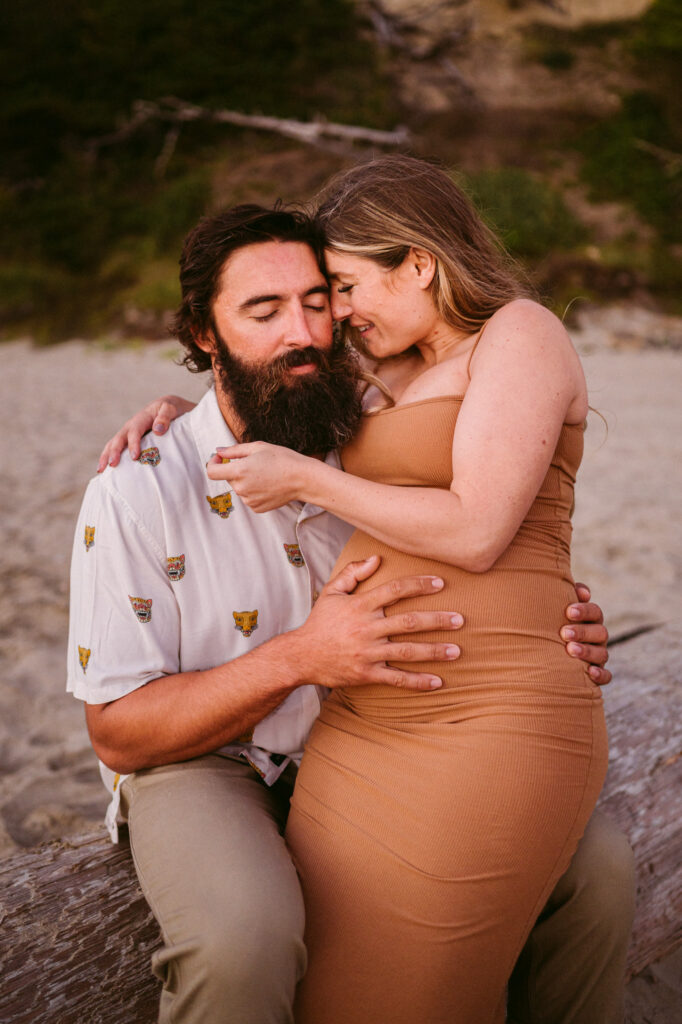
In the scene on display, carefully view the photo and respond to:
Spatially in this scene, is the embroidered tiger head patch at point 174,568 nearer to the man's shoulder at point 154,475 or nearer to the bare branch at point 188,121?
the man's shoulder at point 154,475

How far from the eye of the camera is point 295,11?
20375mm

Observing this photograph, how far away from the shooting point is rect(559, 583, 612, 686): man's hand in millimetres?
1929

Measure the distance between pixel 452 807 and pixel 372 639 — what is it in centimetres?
42

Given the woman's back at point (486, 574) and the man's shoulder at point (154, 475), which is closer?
the woman's back at point (486, 574)

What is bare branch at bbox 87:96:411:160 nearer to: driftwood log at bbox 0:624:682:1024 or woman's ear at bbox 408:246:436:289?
woman's ear at bbox 408:246:436:289

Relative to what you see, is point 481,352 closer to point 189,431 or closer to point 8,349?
point 189,431

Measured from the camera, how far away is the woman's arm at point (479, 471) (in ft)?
6.12

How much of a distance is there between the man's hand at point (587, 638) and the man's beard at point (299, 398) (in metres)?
0.82

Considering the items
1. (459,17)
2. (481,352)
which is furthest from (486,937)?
(459,17)

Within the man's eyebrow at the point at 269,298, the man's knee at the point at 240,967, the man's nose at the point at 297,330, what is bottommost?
the man's knee at the point at 240,967

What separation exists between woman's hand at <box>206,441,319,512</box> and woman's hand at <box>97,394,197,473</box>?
408 millimetres

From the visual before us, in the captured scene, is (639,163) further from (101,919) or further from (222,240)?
(101,919)

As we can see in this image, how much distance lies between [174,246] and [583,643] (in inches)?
628

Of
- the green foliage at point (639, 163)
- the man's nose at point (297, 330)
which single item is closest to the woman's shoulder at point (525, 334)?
the man's nose at point (297, 330)
